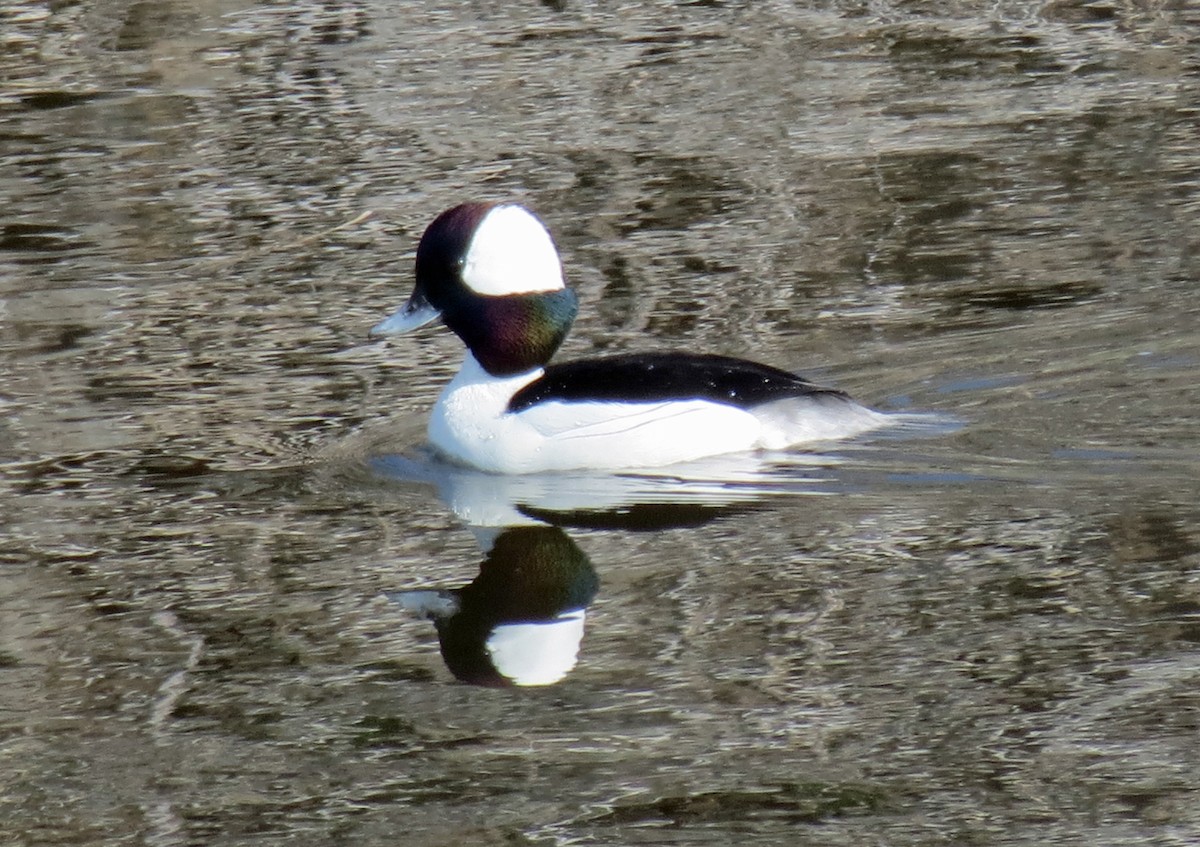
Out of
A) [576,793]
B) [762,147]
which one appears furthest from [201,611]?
[762,147]

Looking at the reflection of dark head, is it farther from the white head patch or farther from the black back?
the white head patch

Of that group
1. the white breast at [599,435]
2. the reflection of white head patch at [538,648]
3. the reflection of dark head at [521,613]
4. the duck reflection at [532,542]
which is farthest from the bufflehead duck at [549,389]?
the reflection of white head patch at [538,648]

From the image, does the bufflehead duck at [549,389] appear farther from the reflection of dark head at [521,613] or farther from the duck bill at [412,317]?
the reflection of dark head at [521,613]

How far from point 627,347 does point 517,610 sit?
2.79 metres

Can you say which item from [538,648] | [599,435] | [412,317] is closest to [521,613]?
[538,648]

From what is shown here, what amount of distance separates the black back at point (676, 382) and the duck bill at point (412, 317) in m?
0.63

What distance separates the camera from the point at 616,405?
7047 mm

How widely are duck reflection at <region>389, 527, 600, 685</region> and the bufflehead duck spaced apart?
68 cm

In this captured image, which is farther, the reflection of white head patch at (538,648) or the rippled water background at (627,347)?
the reflection of white head patch at (538,648)

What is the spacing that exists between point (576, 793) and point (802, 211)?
590 centimetres

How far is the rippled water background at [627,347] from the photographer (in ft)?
15.4

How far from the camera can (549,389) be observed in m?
7.16

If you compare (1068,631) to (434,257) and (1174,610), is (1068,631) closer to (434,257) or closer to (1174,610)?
(1174,610)

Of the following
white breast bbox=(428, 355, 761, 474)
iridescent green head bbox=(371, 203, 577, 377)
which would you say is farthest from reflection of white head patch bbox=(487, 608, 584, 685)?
iridescent green head bbox=(371, 203, 577, 377)
